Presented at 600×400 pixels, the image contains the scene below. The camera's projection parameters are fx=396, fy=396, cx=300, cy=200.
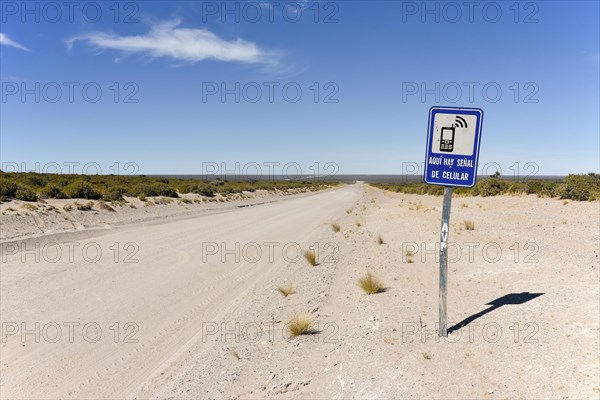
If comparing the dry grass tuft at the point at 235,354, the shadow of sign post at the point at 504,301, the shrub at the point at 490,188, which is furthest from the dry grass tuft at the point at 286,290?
the shrub at the point at 490,188

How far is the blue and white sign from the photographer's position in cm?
466

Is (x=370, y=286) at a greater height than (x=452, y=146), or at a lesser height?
lesser

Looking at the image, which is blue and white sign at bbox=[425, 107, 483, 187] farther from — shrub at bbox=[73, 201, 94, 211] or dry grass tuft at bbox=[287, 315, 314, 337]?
shrub at bbox=[73, 201, 94, 211]

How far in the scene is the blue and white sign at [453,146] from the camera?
4.66 m

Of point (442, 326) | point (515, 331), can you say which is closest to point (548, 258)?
point (515, 331)

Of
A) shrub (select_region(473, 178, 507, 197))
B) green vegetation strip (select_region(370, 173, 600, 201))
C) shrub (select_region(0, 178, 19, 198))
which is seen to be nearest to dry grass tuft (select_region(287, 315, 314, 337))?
shrub (select_region(0, 178, 19, 198))

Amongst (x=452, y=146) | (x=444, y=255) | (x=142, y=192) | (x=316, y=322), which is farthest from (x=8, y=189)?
(x=452, y=146)

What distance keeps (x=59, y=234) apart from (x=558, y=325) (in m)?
17.9

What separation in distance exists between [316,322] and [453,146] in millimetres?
3660

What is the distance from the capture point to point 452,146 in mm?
4754

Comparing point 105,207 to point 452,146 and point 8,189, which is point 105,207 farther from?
point 452,146

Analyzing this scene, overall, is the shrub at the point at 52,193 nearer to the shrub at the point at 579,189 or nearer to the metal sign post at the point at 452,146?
the metal sign post at the point at 452,146

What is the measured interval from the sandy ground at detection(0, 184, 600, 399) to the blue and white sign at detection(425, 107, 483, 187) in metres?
2.12

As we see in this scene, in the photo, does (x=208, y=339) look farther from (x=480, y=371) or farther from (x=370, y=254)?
(x=370, y=254)
